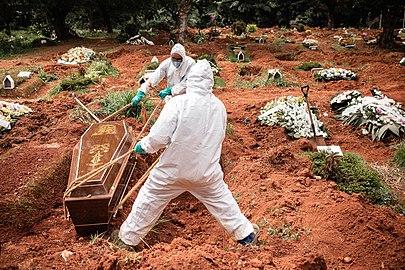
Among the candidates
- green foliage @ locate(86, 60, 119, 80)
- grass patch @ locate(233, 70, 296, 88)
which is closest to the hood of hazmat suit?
grass patch @ locate(233, 70, 296, 88)

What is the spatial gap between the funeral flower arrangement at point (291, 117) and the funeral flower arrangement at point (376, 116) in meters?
0.77

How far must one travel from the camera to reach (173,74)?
6098 millimetres

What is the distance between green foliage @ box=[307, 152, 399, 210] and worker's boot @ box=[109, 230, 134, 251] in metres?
2.89

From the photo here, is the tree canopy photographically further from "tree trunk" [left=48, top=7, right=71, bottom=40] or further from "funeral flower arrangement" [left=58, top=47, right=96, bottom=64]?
"funeral flower arrangement" [left=58, top=47, right=96, bottom=64]

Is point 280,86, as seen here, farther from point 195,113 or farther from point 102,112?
point 195,113

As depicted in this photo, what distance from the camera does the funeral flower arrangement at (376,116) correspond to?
23.3 ft

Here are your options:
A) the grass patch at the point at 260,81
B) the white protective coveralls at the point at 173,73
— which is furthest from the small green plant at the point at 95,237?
the grass patch at the point at 260,81

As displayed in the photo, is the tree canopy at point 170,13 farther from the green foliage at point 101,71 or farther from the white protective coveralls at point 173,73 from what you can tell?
the white protective coveralls at point 173,73

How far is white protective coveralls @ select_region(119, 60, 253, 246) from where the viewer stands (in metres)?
3.47

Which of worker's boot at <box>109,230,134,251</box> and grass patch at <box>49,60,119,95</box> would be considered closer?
worker's boot at <box>109,230,134,251</box>

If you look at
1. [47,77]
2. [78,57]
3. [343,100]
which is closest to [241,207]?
[343,100]

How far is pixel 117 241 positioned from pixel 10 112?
4.28m

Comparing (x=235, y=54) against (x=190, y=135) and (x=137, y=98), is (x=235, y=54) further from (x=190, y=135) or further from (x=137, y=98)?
(x=190, y=135)

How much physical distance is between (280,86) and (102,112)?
18.8ft
